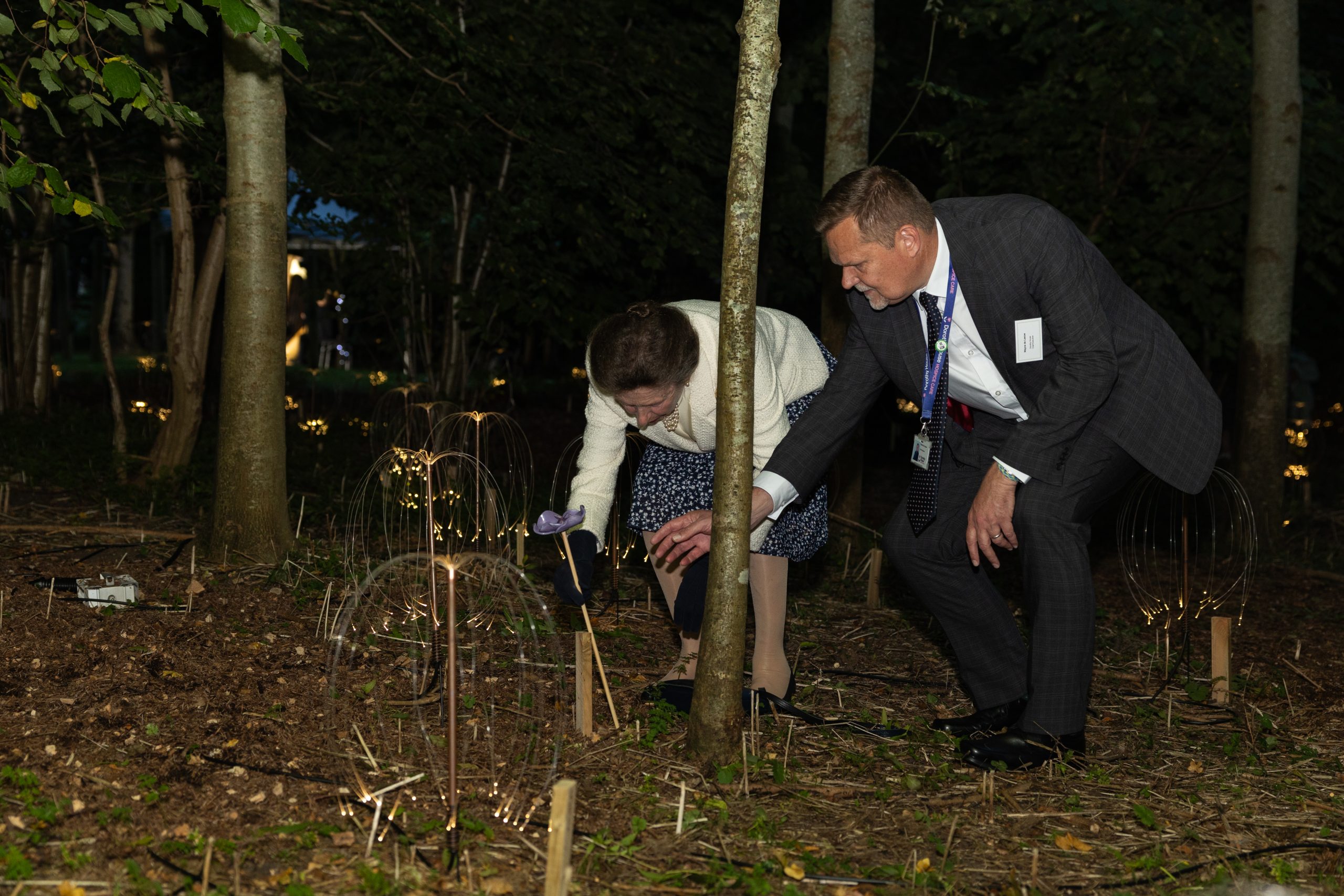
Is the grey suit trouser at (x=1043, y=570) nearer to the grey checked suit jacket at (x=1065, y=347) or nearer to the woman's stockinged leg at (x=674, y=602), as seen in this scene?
the grey checked suit jacket at (x=1065, y=347)

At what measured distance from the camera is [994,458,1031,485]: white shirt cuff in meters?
2.90

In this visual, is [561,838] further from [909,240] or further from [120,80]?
[120,80]

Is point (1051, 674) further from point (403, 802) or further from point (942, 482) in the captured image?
point (403, 802)

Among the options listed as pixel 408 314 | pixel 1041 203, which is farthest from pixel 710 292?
pixel 1041 203

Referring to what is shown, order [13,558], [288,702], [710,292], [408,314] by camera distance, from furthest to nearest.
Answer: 1. [710,292]
2. [408,314]
3. [13,558]
4. [288,702]

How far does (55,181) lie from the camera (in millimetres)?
3344

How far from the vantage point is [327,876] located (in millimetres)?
2250

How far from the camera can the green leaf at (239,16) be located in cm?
308

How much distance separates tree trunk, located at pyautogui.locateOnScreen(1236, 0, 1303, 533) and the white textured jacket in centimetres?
468

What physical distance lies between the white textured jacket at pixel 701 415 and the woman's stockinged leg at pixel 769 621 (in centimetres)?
15

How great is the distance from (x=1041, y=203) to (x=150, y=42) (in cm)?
528

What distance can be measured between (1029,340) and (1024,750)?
102cm

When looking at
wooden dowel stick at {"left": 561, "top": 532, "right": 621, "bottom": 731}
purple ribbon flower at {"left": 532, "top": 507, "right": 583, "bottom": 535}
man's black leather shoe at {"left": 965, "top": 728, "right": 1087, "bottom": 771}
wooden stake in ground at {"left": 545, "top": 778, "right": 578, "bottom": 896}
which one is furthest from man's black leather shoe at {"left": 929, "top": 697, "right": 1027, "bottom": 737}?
wooden stake in ground at {"left": 545, "top": 778, "right": 578, "bottom": 896}

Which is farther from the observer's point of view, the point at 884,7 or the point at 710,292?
the point at 710,292
